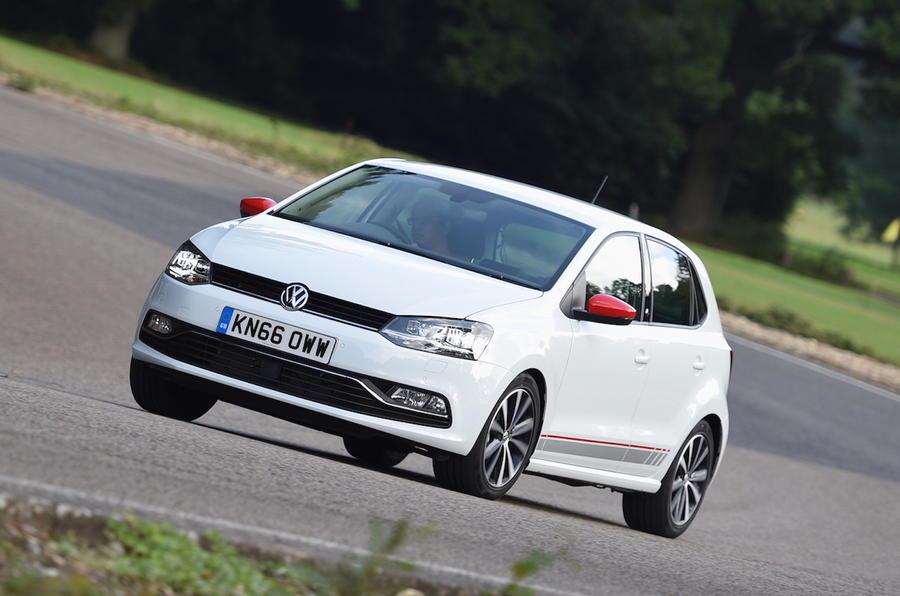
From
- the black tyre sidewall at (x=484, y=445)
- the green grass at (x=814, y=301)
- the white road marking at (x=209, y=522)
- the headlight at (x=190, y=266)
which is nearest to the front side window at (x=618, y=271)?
the black tyre sidewall at (x=484, y=445)

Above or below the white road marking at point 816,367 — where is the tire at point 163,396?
above

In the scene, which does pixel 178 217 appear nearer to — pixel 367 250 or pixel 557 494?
pixel 557 494

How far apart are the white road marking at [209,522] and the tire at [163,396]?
9.52ft

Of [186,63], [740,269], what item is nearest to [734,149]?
[740,269]

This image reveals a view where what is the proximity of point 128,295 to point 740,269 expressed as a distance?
90.7ft

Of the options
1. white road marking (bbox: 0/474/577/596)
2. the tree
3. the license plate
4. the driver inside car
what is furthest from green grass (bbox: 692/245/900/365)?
white road marking (bbox: 0/474/577/596)

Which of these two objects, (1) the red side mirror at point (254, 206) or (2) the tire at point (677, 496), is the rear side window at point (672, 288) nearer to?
(2) the tire at point (677, 496)

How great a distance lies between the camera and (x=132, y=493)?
18.9 ft

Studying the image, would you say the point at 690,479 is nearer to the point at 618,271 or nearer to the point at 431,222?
the point at 618,271

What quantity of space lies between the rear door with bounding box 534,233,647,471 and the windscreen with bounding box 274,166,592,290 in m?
0.25

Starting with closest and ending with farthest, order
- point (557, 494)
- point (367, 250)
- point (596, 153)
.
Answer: point (367, 250)
point (557, 494)
point (596, 153)

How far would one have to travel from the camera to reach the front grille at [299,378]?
787 centimetres

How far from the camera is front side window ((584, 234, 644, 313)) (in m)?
9.02

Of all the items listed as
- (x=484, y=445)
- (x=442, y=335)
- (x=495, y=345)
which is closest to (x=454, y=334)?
(x=442, y=335)
